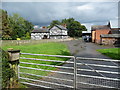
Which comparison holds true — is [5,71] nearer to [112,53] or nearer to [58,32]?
[112,53]

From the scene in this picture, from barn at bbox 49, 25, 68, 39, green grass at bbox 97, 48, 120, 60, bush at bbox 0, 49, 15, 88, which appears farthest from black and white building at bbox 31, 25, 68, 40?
bush at bbox 0, 49, 15, 88

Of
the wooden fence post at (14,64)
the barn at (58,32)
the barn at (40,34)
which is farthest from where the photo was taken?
the barn at (40,34)

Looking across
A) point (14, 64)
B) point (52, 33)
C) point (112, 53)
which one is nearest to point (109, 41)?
point (112, 53)

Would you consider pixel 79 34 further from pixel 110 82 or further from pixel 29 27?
pixel 110 82

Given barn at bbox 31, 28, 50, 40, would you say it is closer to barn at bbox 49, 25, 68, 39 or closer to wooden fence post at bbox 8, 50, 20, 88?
barn at bbox 49, 25, 68, 39

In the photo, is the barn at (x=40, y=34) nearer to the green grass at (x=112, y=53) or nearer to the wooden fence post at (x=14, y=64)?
the green grass at (x=112, y=53)

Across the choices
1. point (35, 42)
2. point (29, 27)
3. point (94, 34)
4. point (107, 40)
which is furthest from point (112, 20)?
point (29, 27)

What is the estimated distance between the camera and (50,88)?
394 centimetres

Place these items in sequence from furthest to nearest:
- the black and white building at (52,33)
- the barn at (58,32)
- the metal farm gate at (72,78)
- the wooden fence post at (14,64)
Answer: the black and white building at (52,33)
the barn at (58,32)
the wooden fence post at (14,64)
the metal farm gate at (72,78)

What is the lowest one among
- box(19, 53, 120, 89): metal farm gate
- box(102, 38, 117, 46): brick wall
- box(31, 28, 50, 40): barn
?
box(19, 53, 120, 89): metal farm gate

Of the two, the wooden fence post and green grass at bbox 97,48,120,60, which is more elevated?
the wooden fence post

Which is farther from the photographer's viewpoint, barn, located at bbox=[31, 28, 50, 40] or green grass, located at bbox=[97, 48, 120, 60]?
barn, located at bbox=[31, 28, 50, 40]

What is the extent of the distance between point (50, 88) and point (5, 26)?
37934mm

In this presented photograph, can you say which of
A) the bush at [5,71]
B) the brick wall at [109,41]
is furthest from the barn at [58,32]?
the bush at [5,71]
